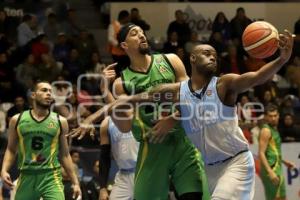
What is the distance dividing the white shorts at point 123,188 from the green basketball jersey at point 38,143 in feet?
3.13

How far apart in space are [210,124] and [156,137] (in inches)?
20.8

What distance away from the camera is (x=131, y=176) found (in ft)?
31.9

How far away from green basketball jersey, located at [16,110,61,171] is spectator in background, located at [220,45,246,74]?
775 centimetres

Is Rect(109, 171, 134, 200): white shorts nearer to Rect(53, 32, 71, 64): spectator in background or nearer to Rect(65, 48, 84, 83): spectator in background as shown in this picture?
Rect(65, 48, 84, 83): spectator in background

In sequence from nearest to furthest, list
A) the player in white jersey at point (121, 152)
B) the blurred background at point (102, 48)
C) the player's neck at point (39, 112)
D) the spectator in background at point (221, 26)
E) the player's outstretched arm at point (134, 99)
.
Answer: the player's outstretched arm at point (134, 99)
the player in white jersey at point (121, 152)
the player's neck at point (39, 112)
the blurred background at point (102, 48)
the spectator in background at point (221, 26)

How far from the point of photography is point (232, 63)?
1766 cm

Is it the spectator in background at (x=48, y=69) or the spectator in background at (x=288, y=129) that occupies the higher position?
the spectator in background at (x=48, y=69)

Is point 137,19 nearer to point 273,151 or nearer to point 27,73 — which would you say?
point 27,73

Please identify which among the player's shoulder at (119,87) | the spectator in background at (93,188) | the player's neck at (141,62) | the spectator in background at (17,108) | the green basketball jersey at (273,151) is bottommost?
the spectator in background at (93,188)

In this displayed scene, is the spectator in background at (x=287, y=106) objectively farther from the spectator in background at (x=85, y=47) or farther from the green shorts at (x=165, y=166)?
the green shorts at (x=165, y=166)

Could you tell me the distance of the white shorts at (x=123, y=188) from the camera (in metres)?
9.48

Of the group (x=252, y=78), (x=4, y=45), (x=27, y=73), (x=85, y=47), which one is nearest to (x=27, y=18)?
(x=4, y=45)

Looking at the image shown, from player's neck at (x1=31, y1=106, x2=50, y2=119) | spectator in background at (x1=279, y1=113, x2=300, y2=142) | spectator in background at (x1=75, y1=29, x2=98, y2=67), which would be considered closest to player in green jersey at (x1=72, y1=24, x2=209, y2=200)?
player's neck at (x1=31, y1=106, x2=50, y2=119)

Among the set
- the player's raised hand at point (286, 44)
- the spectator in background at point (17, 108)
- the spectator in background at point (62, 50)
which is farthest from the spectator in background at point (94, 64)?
the player's raised hand at point (286, 44)
